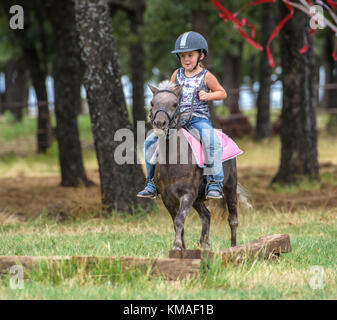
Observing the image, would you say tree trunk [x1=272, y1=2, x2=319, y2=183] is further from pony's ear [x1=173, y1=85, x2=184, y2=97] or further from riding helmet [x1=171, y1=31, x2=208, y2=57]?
pony's ear [x1=173, y1=85, x2=184, y2=97]

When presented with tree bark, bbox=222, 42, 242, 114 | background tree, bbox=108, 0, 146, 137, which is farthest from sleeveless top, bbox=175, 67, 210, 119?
tree bark, bbox=222, 42, 242, 114

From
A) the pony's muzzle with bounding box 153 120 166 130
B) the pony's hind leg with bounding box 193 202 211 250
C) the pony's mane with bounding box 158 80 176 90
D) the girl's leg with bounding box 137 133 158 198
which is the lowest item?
the pony's hind leg with bounding box 193 202 211 250

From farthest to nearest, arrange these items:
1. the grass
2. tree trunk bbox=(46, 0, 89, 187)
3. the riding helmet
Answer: tree trunk bbox=(46, 0, 89, 187), the riding helmet, the grass

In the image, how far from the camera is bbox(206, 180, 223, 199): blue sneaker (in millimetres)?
6410

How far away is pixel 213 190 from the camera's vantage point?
6.46 metres

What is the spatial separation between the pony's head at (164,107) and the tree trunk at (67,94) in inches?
334

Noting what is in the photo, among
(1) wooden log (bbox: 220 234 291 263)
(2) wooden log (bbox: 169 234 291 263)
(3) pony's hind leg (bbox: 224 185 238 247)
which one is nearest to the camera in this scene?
(2) wooden log (bbox: 169 234 291 263)

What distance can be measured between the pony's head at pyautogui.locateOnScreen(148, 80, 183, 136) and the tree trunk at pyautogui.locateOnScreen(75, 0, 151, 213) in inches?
172

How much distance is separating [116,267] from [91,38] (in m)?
6.02

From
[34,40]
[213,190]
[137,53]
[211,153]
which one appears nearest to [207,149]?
[211,153]

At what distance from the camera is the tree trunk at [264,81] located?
69.3 feet

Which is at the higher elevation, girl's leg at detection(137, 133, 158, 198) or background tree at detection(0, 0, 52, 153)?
background tree at detection(0, 0, 52, 153)

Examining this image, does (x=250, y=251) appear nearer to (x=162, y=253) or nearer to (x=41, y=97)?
(x=162, y=253)

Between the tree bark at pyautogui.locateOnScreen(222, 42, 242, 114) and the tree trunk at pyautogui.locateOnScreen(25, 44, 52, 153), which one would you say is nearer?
the tree trunk at pyautogui.locateOnScreen(25, 44, 52, 153)
